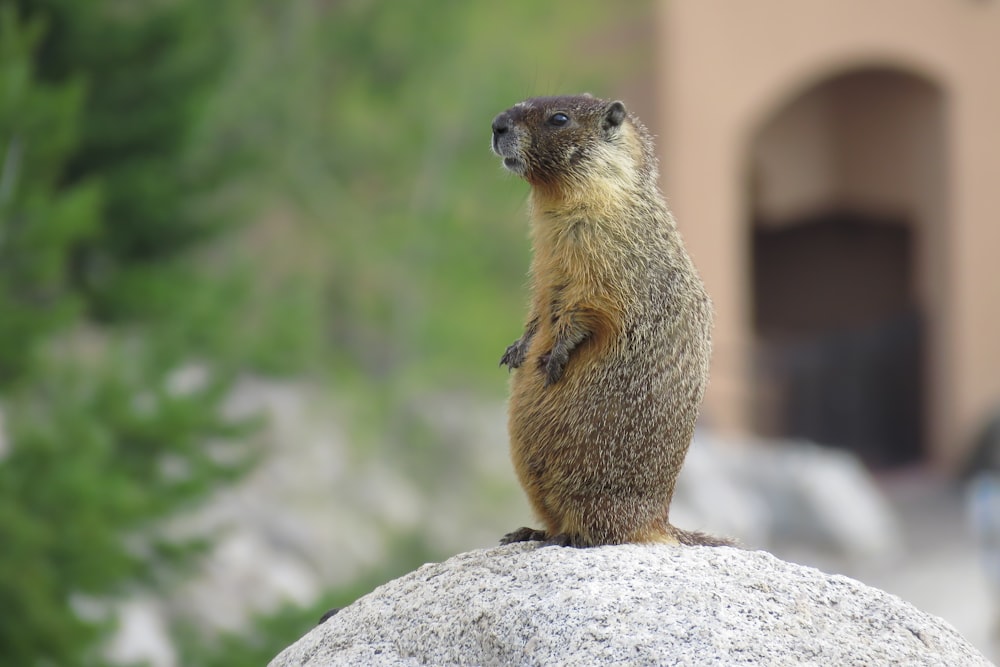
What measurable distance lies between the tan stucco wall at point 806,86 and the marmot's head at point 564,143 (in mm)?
13340

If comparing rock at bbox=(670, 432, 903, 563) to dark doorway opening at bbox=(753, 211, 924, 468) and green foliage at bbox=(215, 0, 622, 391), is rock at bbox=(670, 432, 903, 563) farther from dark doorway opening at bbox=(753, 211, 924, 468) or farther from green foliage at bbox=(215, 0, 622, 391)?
green foliage at bbox=(215, 0, 622, 391)

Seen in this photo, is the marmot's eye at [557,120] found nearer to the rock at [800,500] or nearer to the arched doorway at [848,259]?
the rock at [800,500]

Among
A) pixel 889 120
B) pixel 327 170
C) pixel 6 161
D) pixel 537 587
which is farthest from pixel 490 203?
pixel 537 587

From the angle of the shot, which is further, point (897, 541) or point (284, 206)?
point (284, 206)

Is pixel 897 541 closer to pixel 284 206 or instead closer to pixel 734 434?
pixel 734 434

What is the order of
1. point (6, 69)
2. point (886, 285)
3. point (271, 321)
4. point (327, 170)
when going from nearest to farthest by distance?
point (6, 69)
point (271, 321)
point (327, 170)
point (886, 285)

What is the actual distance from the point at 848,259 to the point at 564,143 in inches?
836

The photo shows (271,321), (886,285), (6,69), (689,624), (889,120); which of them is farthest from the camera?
(886,285)

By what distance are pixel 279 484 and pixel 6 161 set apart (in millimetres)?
9210

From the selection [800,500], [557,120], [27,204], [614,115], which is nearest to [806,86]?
[800,500]

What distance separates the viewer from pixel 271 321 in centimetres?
1570

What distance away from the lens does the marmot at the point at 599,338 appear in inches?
171

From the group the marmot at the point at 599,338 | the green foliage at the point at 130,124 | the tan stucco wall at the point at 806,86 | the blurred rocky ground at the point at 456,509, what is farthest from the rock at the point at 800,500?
the marmot at the point at 599,338

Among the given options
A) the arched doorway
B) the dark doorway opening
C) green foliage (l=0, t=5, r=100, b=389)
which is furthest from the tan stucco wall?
green foliage (l=0, t=5, r=100, b=389)
